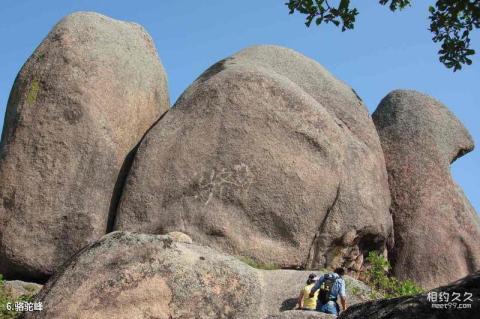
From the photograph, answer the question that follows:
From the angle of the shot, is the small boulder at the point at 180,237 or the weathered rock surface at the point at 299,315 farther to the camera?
the small boulder at the point at 180,237

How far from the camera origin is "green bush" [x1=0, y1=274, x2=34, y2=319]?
9508 mm

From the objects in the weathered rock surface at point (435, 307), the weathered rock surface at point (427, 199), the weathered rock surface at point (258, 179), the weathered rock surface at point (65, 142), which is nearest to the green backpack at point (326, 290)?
the weathered rock surface at point (258, 179)

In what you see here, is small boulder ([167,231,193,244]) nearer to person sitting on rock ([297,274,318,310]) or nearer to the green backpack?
person sitting on rock ([297,274,318,310])

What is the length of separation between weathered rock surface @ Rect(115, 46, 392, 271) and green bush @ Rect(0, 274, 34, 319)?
1917 millimetres

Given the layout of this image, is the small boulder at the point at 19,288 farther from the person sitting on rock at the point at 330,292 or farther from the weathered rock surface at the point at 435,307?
the weathered rock surface at the point at 435,307

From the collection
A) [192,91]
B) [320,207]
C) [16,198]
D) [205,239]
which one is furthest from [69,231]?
[320,207]

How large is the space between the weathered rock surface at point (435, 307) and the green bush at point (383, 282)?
7.75 metres

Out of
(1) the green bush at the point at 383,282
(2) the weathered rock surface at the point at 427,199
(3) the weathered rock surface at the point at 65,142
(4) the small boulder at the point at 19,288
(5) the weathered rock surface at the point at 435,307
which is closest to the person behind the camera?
(5) the weathered rock surface at the point at 435,307

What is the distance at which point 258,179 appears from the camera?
1140cm

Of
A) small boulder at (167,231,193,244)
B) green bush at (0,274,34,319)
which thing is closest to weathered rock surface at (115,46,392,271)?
small boulder at (167,231,193,244)

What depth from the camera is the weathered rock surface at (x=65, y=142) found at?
460 inches

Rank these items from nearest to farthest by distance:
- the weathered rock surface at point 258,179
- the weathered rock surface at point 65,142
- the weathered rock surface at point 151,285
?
the weathered rock surface at point 151,285, the weathered rock surface at point 258,179, the weathered rock surface at point 65,142

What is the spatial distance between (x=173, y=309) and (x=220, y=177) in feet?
10.3

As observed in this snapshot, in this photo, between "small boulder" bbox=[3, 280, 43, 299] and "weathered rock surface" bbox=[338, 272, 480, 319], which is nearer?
"weathered rock surface" bbox=[338, 272, 480, 319]
